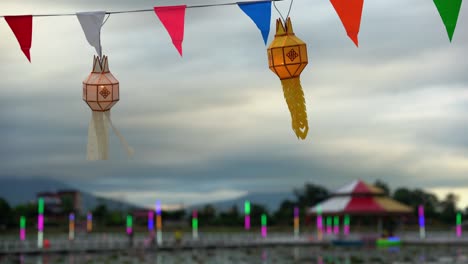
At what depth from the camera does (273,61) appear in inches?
222

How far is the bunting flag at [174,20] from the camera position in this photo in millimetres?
5699

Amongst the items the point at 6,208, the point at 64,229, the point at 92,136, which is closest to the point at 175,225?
the point at 64,229

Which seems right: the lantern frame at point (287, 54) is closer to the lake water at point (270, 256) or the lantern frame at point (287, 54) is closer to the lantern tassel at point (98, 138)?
the lantern tassel at point (98, 138)

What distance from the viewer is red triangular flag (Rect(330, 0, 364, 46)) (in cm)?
528

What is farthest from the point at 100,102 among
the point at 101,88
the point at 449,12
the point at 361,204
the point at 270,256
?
the point at 361,204

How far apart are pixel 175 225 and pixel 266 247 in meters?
23.2

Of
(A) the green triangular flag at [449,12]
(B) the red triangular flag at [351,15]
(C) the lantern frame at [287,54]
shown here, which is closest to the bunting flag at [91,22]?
(C) the lantern frame at [287,54]

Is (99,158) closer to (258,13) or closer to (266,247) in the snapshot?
(258,13)

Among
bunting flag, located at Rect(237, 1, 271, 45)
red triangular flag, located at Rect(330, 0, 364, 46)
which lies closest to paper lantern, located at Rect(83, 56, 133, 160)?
bunting flag, located at Rect(237, 1, 271, 45)

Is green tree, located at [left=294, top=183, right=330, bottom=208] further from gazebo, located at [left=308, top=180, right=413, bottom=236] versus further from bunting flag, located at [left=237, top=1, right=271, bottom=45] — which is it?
bunting flag, located at [left=237, top=1, right=271, bottom=45]

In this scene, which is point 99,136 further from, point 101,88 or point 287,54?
point 287,54

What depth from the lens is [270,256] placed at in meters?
30.7

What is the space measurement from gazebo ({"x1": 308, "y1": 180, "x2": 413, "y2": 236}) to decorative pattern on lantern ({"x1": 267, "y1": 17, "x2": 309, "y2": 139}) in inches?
1365

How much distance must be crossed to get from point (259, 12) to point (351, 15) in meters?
0.70
